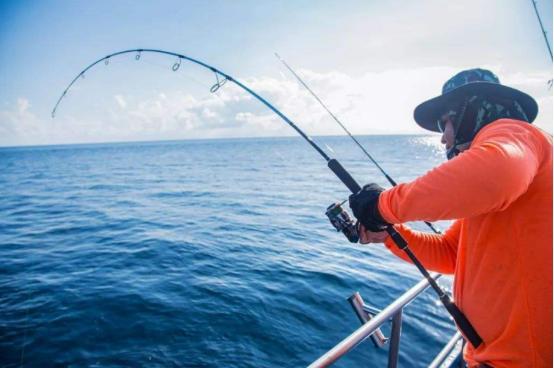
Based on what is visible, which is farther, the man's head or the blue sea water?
the blue sea water

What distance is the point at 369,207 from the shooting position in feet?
6.34

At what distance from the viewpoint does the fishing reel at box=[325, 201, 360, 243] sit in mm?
2439

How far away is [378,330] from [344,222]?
824 millimetres

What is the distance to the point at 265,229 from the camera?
1425cm

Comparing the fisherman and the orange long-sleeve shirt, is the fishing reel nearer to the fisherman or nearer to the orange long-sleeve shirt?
the fisherman

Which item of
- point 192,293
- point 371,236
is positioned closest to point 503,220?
point 371,236

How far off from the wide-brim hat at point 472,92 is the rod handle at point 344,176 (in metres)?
0.76

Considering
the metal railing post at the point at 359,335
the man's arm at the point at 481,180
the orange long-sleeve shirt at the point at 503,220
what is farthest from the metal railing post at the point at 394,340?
the man's arm at the point at 481,180

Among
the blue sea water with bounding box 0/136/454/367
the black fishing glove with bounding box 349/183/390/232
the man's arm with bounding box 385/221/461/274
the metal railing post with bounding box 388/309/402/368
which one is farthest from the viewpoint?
→ the blue sea water with bounding box 0/136/454/367

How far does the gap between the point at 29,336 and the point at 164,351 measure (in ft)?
9.00

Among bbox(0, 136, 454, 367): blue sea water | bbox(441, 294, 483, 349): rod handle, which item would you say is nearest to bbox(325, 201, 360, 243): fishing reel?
bbox(441, 294, 483, 349): rod handle

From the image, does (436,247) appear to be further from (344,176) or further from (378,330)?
(344,176)

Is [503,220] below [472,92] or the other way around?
below

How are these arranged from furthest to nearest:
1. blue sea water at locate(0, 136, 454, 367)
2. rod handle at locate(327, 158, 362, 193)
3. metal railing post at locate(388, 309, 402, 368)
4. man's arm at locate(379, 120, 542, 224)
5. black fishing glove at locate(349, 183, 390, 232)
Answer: blue sea water at locate(0, 136, 454, 367)
rod handle at locate(327, 158, 362, 193)
metal railing post at locate(388, 309, 402, 368)
black fishing glove at locate(349, 183, 390, 232)
man's arm at locate(379, 120, 542, 224)
